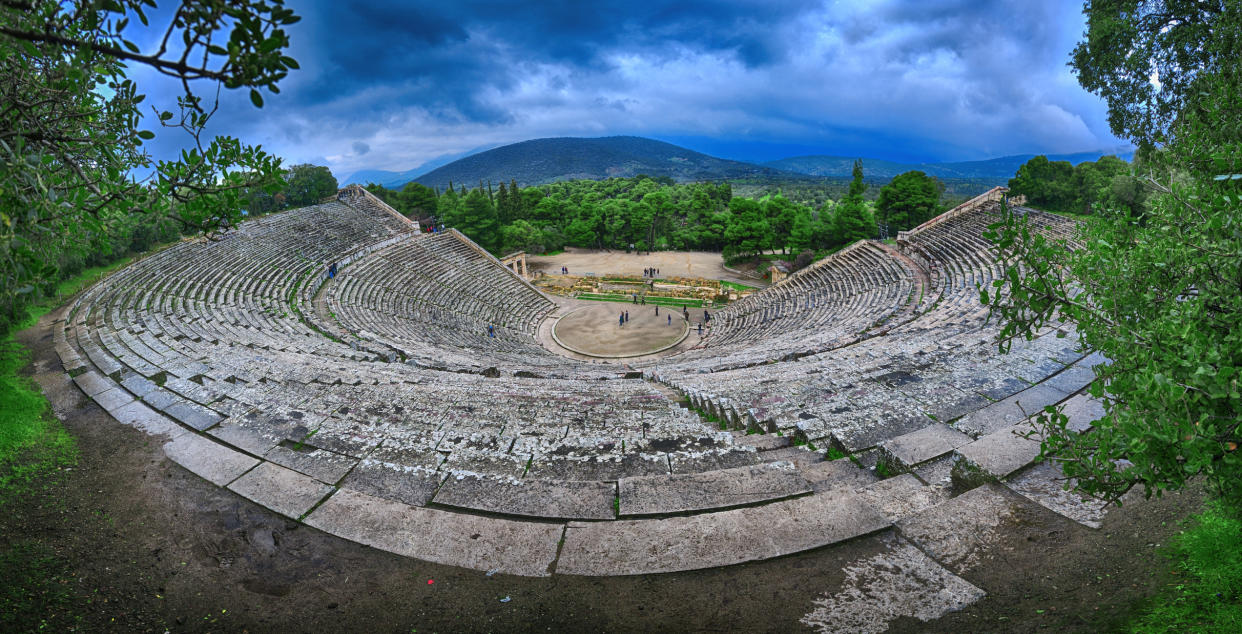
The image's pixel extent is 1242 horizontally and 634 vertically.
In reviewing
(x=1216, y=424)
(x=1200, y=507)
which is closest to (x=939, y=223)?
(x=1200, y=507)

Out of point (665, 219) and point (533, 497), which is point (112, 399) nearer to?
point (533, 497)

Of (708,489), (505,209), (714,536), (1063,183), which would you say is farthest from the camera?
(505,209)

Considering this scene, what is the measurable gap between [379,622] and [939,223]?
37.4 m

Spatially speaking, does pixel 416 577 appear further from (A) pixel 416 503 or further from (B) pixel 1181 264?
(B) pixel 1181 264

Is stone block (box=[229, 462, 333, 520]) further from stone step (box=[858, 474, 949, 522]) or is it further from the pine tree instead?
the pine tree

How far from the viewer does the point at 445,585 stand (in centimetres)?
479

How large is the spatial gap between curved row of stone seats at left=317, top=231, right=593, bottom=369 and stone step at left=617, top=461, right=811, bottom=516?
31.2ft

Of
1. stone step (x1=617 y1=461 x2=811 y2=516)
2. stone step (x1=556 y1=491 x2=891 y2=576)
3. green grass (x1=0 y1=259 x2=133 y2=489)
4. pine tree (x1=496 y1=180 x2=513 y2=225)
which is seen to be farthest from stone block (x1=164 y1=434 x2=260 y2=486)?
pine tree (x1=496 y1=180 x2=513 y2=225)

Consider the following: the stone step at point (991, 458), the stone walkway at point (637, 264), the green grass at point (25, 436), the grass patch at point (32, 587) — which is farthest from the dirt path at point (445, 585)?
the stone walkway at point (637, 264)

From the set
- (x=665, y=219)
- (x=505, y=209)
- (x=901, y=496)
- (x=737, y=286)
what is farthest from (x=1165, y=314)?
(x=505, y=209)

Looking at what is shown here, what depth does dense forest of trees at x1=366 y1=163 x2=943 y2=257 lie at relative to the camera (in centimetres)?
4347

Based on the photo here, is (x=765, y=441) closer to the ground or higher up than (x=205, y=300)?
closer to the ground

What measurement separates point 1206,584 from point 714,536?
12.2 ft

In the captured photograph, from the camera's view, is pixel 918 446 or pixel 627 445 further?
pixel 627 445
